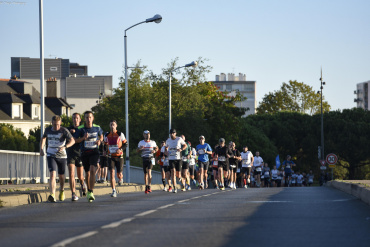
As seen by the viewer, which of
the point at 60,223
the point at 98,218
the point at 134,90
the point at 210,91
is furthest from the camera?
the point at 210,91

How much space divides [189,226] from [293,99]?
313 feet

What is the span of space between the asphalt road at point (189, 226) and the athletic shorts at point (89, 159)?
2510 mm

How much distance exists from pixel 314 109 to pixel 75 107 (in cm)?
3912

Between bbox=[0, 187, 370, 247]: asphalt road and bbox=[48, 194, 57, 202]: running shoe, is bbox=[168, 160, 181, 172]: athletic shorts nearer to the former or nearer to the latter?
bbox=[48, 194, 57, 202]: running shoe

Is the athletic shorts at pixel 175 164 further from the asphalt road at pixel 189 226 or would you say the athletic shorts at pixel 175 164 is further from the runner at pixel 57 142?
the asphalt road at pixel 189 226

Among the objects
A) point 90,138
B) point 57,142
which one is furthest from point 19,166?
point 57,142

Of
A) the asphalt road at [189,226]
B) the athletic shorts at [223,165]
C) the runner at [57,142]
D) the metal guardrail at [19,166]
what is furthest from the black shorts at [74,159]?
the athletic shorts at [223,165]

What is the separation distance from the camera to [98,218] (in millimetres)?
12820

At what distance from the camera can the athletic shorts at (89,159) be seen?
→ 1848cm

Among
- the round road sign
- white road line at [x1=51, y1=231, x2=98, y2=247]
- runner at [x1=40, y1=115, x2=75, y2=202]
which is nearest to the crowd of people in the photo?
runner at [x1=40, y1=115, x2=75, y2=202]

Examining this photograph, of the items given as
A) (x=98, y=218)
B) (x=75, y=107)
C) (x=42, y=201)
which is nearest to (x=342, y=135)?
(x=75, y=107)

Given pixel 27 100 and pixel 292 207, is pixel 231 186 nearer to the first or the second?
pixel 292 207

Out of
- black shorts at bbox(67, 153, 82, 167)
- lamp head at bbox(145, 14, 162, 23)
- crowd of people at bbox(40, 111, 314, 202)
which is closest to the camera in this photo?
crowd of people at bbox(40, 111, 314, 202)

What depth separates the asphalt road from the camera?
9414mm
